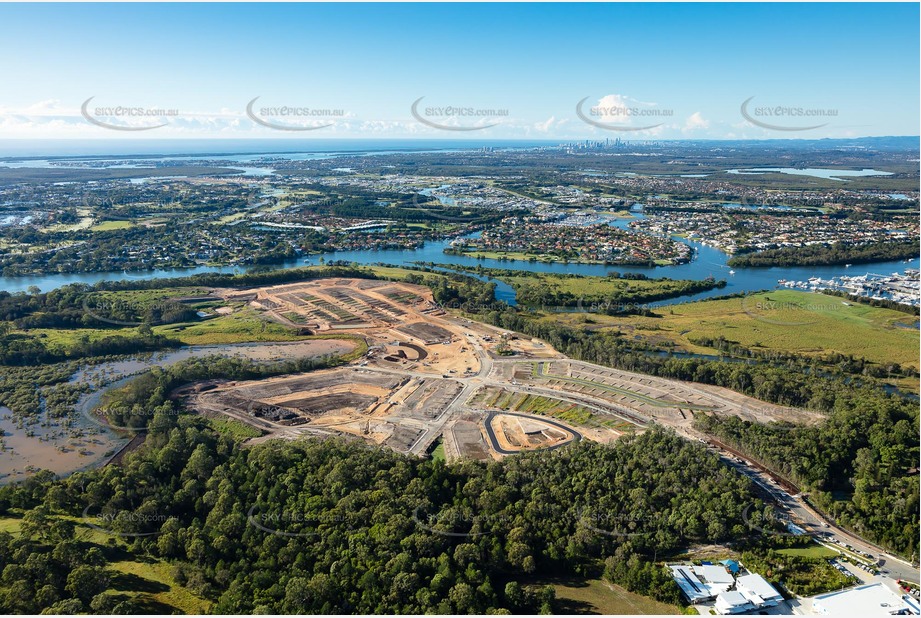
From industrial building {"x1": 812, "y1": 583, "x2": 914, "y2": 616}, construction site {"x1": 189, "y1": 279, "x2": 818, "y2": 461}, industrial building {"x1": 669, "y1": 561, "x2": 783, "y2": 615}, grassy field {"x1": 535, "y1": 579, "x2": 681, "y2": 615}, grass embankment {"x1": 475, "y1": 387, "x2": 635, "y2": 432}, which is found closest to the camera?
industrial building {"x1": 812, "y1": 583, "x2": 914, "y2": 616}

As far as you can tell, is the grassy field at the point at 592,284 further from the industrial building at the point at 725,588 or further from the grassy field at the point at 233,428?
the industrial building at the point at 725,588

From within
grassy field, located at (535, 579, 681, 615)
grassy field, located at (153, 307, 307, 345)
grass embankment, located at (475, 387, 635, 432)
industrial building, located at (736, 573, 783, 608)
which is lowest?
grassy field, located at (535, 579, 681, 615)

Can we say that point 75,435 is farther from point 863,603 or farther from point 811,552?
point 863,603

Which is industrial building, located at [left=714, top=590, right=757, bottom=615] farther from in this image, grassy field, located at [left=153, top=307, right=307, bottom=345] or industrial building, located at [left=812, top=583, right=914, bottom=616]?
grassy field, located at [left=153, top=307, right=307, bottom=345]

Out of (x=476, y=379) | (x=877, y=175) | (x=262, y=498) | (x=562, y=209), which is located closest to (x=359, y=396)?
(x=476, y=379)

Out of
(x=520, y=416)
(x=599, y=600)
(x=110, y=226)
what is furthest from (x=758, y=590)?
(x=110, y=226)

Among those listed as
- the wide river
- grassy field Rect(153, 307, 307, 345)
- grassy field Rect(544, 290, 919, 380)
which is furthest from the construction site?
the wide river

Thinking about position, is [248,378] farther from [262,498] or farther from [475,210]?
A: [475,210]
